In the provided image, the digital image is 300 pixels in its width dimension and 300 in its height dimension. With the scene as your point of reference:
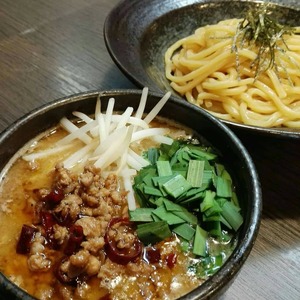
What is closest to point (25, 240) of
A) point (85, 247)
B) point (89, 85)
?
point (85, 247)

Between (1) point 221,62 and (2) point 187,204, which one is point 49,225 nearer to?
(2) point 187,204

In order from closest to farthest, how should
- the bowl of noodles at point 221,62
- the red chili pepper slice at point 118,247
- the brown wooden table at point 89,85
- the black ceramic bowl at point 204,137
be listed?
the black ceramic bowl at point 204,137 < the red chili pepper slice at point 118,247 < the brown wooden table at point 89,85 < the bowl of noodles at point 221,62

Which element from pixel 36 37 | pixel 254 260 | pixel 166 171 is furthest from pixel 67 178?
pixel 36 37

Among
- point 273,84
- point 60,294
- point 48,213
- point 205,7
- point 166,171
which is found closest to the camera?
point 60,294

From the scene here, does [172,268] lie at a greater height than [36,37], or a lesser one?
greater

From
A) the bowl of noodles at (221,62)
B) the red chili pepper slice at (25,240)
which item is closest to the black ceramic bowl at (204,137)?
the red chili pepper slice at (25,240)

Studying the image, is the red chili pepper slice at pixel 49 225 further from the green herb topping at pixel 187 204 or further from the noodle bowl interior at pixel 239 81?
the noodle bowl interior at pixel 239 81

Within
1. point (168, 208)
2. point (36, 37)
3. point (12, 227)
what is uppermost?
point (168, 208)

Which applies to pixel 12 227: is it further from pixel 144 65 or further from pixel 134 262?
pixel 144 65
